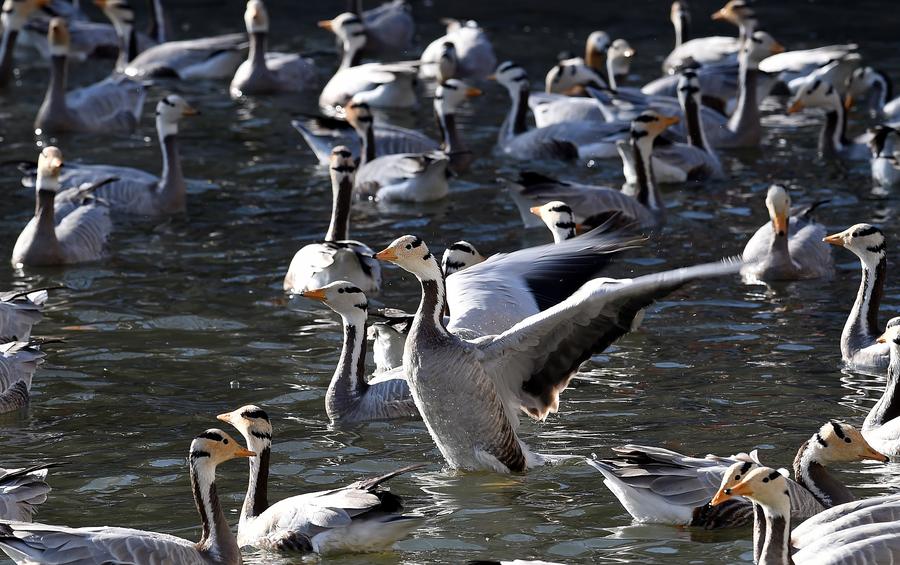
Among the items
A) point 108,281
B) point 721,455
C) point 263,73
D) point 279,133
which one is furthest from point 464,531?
point 263,73

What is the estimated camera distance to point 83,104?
56.4ft

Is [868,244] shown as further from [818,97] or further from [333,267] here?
[818,97]

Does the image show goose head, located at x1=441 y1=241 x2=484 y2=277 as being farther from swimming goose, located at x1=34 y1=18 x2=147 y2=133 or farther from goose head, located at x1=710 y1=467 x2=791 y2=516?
swimming goose, located at x1=34 y1=18 x2=147 y2=133

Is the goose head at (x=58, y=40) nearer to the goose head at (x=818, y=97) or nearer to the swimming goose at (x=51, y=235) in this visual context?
the swimming goose at (x=51, y=235)

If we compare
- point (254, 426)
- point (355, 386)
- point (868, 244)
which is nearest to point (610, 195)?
point (868, 244)

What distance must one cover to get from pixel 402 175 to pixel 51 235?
3.29 m

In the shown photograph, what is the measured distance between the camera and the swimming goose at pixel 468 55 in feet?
65.2

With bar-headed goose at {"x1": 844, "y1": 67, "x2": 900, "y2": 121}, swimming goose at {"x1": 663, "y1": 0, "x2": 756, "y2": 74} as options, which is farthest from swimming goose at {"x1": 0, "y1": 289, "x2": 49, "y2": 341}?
swimming goose at {"x1": 663, "y1": 0, "x2": 756, "y2": 74}

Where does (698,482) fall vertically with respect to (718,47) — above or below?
below

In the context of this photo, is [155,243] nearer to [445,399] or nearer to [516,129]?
[516,129]

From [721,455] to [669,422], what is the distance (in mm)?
566

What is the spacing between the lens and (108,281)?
11.9 meters

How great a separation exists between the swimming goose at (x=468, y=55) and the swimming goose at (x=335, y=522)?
13193 mm

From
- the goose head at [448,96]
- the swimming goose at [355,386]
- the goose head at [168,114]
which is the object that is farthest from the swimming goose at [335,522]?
the goose head at [448,96]
